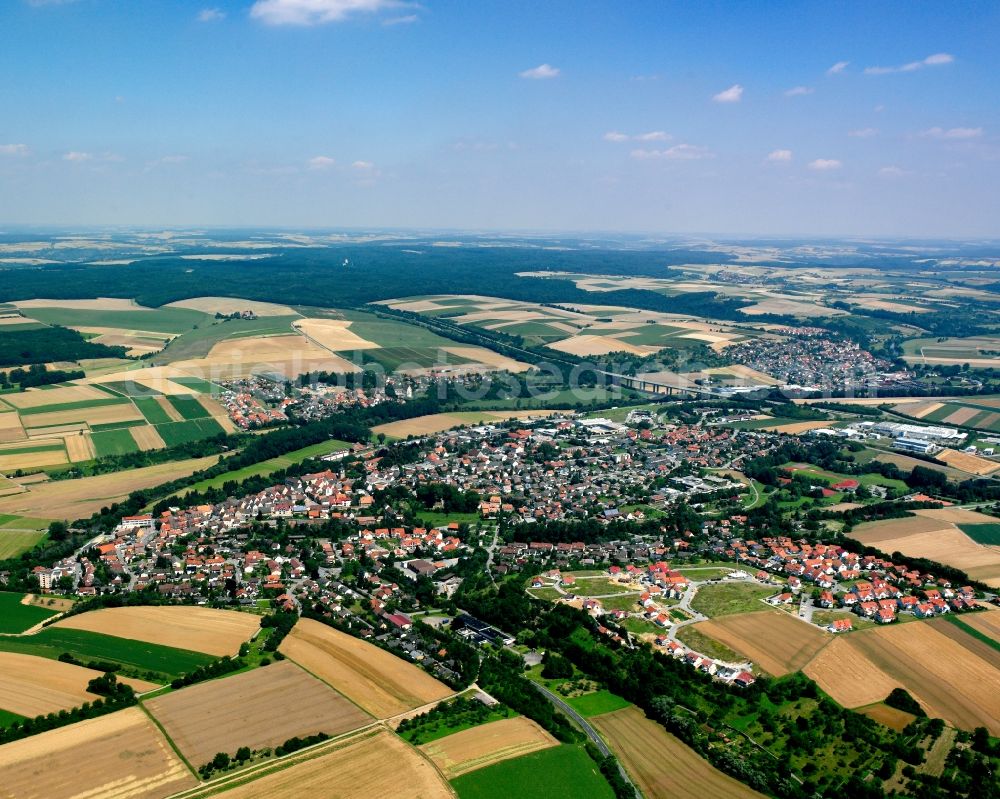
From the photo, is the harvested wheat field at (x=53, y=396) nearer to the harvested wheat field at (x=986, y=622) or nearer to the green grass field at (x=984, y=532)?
the green grass field at (x=984, y=532)

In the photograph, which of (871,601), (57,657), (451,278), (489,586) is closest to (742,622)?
(871,601)

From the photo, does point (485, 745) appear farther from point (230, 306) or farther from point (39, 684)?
point (230, 306)

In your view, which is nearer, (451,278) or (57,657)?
(57,657)

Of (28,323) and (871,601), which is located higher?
(28,323)

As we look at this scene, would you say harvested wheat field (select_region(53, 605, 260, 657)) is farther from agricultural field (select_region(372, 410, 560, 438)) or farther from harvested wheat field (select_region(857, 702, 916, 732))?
agricultural field (select_region(372, 410, 560, 438))

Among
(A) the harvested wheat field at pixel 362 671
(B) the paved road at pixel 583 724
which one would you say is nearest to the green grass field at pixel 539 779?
(B) the paved road at pixel 583 724

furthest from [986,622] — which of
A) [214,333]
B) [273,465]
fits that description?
[214,333]

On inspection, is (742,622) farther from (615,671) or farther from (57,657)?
(57,657)
